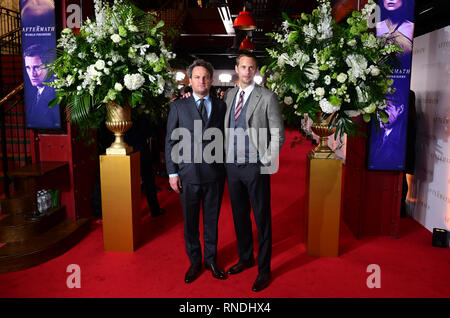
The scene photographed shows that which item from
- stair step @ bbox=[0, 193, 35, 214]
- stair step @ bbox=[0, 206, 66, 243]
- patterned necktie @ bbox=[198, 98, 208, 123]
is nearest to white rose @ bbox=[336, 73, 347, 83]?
patterned necktie @ bbox=[198, 98, 208, 123]

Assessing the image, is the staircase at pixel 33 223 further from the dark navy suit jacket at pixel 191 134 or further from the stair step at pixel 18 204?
the dark navy suit jacket at pixel 191 134

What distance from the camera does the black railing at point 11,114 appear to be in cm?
429

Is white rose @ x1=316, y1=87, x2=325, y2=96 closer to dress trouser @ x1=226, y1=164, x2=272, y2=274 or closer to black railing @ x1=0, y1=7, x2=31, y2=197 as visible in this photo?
dress trouser @ x1=226, y1=164, x2=272, y2=274

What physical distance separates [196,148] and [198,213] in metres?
0.58

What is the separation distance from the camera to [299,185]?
6398mm

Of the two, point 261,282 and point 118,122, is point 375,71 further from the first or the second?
point 118,122

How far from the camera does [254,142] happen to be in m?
2.83

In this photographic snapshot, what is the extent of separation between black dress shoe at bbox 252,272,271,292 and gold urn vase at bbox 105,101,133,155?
1767mm

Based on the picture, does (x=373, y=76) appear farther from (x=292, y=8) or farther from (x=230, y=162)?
(x=292, y=8)

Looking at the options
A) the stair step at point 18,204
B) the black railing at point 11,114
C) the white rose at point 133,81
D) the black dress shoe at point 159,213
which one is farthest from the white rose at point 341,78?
the black railing at point 11,114

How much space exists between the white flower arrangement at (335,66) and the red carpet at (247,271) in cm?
46

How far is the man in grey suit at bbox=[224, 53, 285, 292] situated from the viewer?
283 centimetres

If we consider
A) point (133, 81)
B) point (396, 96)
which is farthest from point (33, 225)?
point (396, 96)
